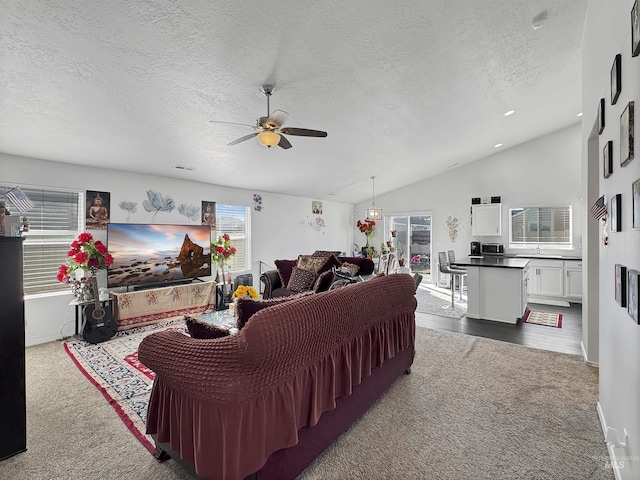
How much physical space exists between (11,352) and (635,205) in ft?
11.3

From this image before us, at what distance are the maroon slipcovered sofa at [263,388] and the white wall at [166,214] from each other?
329cm

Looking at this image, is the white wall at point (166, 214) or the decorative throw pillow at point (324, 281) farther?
the decorative throw pillow at point (324, 281)

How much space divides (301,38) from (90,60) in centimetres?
168

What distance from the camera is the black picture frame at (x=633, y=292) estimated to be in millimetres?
1249

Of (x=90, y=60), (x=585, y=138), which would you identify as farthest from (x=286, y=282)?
(x=585, y=138)

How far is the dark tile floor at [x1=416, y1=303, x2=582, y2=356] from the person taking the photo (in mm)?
3814

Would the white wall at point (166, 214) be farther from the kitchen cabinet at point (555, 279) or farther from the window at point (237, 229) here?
the kitchen cabinet at point (555, 279)

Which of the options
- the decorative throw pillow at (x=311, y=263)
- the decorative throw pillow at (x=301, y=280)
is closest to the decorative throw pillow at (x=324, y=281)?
the decorative throw pillow at (x=301, y=280)

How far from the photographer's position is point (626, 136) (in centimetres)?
146

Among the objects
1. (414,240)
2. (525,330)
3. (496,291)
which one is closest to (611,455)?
(525,330)

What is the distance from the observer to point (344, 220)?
950cm

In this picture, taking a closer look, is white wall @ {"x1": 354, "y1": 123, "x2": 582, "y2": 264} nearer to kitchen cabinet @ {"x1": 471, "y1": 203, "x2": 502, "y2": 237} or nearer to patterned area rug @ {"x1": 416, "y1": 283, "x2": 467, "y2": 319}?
kitchen cabinet @ {"x1": 471, "y1": 203, "x2": 502, "y2": 237}

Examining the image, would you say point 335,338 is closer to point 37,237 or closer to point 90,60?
point 90,60

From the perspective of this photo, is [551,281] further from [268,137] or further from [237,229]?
[237,229]
